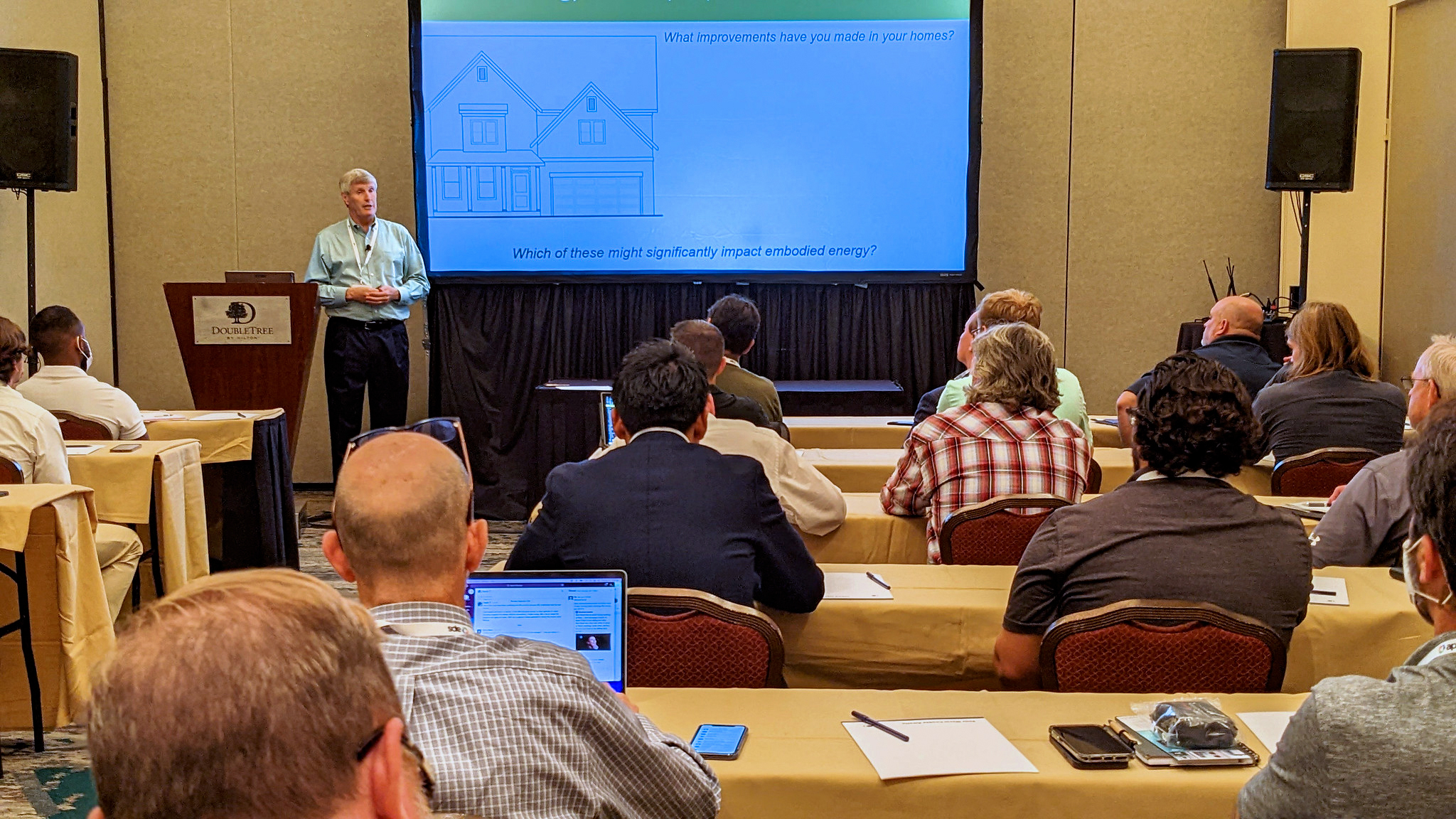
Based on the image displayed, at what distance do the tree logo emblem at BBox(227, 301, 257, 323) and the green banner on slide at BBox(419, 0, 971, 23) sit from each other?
7.21 ft

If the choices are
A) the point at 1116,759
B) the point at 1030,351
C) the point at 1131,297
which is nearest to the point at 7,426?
the point at 1030,351

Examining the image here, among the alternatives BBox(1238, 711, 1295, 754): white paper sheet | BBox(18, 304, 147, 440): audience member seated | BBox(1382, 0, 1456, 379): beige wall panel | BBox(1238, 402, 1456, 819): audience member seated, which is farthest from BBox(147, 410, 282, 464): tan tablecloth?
BBox(1382, 0, 1456, 379): beige wall panel

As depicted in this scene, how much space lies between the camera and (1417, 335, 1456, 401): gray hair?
3.44 metres

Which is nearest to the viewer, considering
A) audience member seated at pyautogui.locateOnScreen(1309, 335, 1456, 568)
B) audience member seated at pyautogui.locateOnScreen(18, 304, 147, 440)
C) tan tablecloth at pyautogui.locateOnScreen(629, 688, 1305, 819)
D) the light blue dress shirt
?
tan tablecloth at pyautogui.locateOnScreen(629, 688, 1305, 819)

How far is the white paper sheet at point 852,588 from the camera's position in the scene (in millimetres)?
2705

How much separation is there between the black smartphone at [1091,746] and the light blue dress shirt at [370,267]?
5.42 m

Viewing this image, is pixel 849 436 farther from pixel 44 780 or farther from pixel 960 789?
pixel 960 789

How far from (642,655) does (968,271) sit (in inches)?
209

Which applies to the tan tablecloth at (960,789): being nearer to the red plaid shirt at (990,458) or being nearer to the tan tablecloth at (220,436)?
the red plaid shirt at (990,458)

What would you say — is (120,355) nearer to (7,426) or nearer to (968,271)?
(7,426)

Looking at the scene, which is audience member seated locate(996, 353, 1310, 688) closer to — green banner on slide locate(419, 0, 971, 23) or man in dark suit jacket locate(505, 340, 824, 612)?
man in dark suit jacket locate(505, 340, 824, 612)

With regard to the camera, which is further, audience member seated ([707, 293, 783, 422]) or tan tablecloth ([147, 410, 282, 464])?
tan tablecloth ([147, 410, 282, 464])

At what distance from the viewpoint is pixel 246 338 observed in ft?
19.0

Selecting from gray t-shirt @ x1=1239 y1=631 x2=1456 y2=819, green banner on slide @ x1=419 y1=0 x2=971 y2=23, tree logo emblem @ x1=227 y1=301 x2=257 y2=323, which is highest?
green banner on slide @ x1=419 y1=0 x2=971 y2=23
